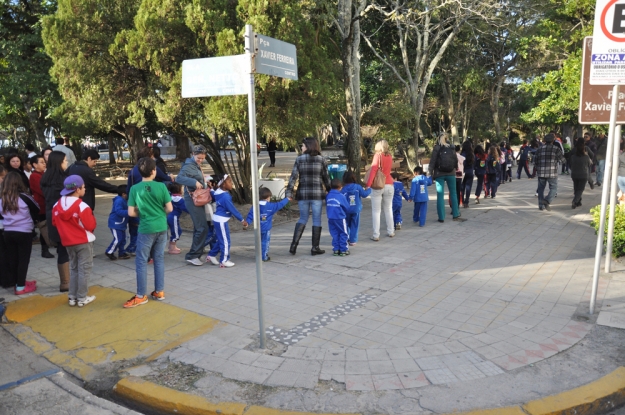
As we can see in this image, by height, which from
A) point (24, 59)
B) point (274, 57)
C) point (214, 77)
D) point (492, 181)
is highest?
point (24, 59)

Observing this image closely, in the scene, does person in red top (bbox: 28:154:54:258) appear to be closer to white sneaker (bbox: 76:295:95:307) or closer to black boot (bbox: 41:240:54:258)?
black boot (bbox: 41:240:54:258)

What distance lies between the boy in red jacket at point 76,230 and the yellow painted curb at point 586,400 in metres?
4.73

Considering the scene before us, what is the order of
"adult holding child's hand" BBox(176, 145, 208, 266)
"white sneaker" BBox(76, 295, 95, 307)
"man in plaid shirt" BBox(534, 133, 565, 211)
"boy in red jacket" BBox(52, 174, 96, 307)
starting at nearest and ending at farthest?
"boy in red jacket" BBox(52, 174, 96, 307) < "white sneaker" BBox(76, 295, 95, 307) < "adult holding child's hand" BBox(176, 145, 208, 266) < "man in plaid shirt" BBox(534, 133, 565, 211)

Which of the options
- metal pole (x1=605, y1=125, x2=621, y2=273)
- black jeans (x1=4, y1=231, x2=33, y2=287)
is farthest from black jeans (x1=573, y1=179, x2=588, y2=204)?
black jeans (x1=4, y1=231, x2=33, y2=287)

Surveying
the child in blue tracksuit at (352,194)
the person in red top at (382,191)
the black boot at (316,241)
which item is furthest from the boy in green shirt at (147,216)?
the person in red top at (382,191)

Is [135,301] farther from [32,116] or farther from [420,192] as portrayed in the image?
[32,116]

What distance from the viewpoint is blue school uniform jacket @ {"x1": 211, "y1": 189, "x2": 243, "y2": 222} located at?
6.90 meters

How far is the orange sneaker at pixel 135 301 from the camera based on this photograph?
17.9 feet

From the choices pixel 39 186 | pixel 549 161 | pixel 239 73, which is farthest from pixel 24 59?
pixel 549 161

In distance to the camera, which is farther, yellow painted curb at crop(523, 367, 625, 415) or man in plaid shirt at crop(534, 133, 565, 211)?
man in plaid shirt at crop(534, 133, 565, 211)

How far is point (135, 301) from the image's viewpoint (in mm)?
5504

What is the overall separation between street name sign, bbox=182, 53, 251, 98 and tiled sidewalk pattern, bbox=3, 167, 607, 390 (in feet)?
7.71

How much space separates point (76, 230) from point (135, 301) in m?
1.05

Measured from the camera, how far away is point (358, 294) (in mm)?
5809
